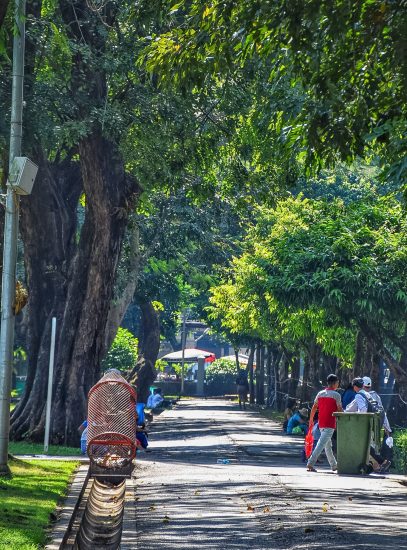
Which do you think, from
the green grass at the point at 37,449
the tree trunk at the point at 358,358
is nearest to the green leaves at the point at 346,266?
the tree trunk at the point at 358,358

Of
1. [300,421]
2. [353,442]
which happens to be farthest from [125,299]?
[353,442]

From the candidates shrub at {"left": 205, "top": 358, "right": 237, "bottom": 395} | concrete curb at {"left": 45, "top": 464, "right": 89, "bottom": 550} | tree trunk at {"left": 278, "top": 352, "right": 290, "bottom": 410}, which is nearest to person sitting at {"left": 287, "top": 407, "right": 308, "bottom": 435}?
concrete curb at {"left": 45, "top": 464, "right": 89, "bottom": 550}

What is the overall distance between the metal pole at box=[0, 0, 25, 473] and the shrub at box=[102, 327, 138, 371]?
51.3 meters

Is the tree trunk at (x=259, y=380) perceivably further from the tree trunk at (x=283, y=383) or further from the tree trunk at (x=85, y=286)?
the tree trunk at (x=85, y=286)

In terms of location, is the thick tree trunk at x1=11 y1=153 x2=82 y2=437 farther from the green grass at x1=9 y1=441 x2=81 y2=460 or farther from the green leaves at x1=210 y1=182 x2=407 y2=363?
the green leaves at x1=210 y1=182 x2=407 y2=363

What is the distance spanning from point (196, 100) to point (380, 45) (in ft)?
38.4

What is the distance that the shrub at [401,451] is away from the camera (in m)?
26.9

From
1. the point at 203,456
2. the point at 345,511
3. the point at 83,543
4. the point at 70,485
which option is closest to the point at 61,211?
the point at 203,456

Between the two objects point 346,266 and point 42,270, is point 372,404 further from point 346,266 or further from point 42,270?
point 42,270

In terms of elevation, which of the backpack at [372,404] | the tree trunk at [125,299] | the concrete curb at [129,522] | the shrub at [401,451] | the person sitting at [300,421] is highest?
the tree trunk at [125,299]

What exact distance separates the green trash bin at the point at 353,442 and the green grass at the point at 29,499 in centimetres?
481

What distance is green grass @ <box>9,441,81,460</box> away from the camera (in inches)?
1123

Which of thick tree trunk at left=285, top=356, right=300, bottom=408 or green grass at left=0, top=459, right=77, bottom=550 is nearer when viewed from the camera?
green grass at left=0, top=459, right=77, bottom=550

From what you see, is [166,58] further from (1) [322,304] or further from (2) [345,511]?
(1) [322,304]
